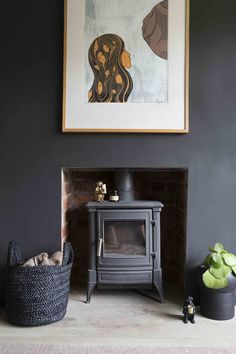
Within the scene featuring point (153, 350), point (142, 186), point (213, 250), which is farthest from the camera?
point (142, 186)

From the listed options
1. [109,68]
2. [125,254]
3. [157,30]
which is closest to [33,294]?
[125,254]

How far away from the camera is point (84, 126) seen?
2236mm

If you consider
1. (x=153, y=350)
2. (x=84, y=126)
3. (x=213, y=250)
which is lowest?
(x=153, y=350)

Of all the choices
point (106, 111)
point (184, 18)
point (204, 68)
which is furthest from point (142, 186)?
point (184, 18)

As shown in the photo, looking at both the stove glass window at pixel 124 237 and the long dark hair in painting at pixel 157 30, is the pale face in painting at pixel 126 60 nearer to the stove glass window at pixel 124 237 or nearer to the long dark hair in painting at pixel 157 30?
the long dark hair in painting at pixel 157 30

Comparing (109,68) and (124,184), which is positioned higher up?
(109,68)

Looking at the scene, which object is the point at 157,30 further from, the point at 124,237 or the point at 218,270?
the point at 218,270

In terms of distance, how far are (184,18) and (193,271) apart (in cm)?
167

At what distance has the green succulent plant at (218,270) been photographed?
80.1 inches

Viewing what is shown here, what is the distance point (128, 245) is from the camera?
7.93 feet

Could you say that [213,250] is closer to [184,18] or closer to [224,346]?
[224,346]

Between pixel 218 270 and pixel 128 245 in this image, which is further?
pixel 128 245

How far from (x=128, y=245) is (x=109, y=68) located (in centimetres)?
121

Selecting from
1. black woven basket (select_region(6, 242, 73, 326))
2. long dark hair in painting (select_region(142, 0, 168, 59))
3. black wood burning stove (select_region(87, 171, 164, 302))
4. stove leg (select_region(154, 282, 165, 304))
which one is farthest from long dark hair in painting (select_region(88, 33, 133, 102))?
stove leg (select_region(154, 282, 165, 304))
